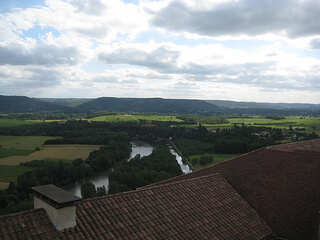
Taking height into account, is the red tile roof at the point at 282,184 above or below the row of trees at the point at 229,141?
above

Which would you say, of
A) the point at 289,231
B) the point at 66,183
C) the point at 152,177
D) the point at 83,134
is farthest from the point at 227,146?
the point at 289,231

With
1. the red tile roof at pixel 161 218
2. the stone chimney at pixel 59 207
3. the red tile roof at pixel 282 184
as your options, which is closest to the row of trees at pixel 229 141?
the red tile roof at pixel 282 184

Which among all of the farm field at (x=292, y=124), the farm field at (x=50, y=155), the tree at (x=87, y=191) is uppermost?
the farm field at (x=292, y=124)

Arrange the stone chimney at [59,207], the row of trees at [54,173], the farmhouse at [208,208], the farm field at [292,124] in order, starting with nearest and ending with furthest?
1. the stone chimney at [59,207]
2. the farmhouse at [208,208]
3. the row of trees at [54,173]
4. the farm field at [292,124]

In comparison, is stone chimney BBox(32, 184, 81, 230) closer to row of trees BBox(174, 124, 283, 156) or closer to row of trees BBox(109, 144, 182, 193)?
row of trees BBox(109, 144, 182, 193)

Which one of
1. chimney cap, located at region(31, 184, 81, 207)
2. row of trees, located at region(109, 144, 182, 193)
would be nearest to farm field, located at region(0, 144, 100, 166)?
row of trees, located at region(109, 144, 182, 193)

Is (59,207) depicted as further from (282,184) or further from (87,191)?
(87,191)

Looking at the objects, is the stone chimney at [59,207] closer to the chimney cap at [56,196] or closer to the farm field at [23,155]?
the chimney cap at [56,196]

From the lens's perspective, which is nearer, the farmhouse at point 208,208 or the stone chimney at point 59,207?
the stone chimney at point 59,207

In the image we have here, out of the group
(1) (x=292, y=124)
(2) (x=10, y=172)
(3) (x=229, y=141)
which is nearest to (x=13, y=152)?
(2) (x=10, y=172)
